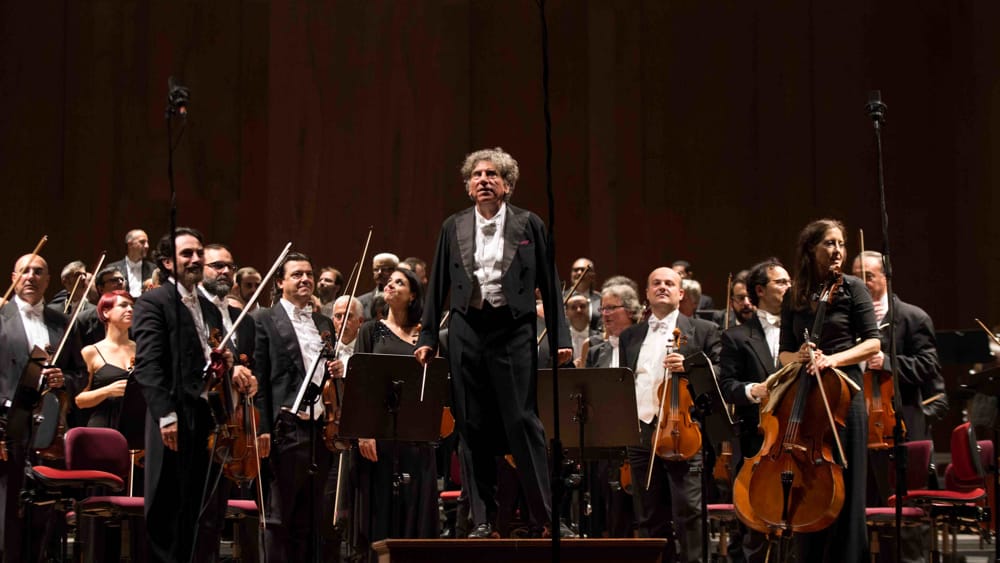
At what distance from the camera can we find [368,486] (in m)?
5.81

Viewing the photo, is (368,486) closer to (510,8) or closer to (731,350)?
(731,350)

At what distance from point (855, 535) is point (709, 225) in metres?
5.33

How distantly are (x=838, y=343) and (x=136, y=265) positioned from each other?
15.8 ft

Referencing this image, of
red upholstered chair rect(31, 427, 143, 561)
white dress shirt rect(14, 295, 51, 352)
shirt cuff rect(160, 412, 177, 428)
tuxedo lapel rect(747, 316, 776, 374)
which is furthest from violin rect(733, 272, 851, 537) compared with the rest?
white dress shirt rect(14, 295, 51, 352)

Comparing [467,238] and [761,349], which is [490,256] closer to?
[467,238]

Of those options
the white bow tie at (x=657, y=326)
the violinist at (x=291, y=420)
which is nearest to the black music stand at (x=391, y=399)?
the violinist at (x=291, y=420)

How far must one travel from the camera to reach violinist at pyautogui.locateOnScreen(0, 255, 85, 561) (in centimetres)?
511

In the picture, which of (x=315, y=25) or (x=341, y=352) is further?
(x=315, y=25)

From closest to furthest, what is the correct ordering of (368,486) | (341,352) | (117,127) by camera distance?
(368,486)
(341,352)
(117,127)

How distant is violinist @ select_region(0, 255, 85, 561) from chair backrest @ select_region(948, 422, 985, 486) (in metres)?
3.92

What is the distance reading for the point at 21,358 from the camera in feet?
18.2

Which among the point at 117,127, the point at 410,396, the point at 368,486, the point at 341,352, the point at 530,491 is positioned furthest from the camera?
the point at 117,127

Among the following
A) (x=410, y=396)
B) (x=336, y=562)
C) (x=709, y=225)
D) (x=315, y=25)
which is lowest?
(x=336, y=562)

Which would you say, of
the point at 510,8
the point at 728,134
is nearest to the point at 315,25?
the point at 510,8
